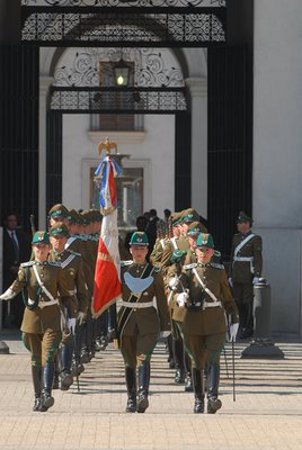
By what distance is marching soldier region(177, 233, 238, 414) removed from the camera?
15.4 meters

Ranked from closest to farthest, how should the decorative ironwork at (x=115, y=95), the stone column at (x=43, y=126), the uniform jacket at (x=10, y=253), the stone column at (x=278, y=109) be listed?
1. the stone column at (x=278, y=109)
2. the uniform jacket at (x=10, y=253)
3. the stone column at (x=43, y=126)
4. the decorative ironwork at (x=115, y=95)

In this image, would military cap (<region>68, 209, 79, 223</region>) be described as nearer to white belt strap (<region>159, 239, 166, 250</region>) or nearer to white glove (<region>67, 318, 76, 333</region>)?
white belt strap (<region>159, 239, 166, 250</region>)

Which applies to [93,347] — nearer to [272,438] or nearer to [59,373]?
[59,373]

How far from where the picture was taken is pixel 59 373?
17.9 metres

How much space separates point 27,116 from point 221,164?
3.09m

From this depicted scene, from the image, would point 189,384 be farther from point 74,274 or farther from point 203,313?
point 203,313

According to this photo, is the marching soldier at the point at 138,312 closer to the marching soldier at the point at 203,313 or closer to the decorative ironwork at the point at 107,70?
the marching soldier at the point at 203,313

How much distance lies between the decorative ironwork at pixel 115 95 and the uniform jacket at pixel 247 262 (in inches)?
505

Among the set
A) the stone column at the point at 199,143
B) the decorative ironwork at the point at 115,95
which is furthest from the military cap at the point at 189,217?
the stone column at the point at 199,143

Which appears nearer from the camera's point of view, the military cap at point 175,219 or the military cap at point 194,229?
the military cap at point 194,229

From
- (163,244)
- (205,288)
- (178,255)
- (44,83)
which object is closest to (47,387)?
(205,288)

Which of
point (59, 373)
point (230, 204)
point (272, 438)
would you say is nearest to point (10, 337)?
point (230, 204)

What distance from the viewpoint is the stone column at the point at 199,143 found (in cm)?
3838

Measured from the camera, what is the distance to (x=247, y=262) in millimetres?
23828
